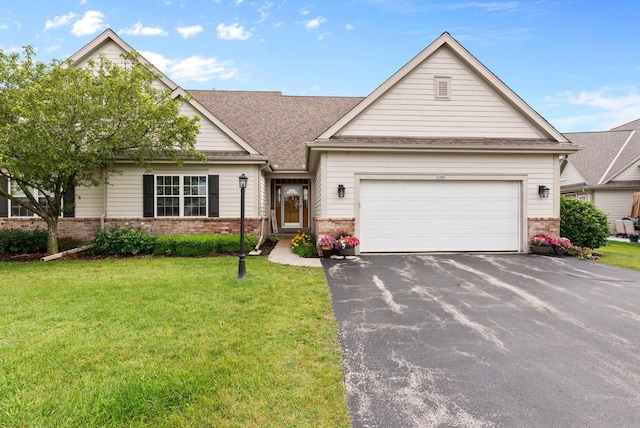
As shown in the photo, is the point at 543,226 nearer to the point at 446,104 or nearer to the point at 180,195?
the point at 446,104

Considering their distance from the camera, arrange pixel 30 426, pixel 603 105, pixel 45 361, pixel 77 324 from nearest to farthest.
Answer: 1. pixel 30 426
2. pixel 45 361
3. pixel 77 324
4. pixel 603 105

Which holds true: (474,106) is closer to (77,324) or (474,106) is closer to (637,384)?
(637,384)

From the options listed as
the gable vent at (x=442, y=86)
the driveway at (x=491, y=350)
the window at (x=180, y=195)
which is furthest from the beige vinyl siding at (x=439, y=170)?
the window at (x=180, y=195)

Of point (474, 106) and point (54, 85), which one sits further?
point (474, 106)

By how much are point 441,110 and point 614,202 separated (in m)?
14.2

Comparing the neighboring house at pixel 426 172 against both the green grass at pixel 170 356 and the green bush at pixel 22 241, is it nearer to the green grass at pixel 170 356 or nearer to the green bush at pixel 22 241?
the green bush at pixel 22 241

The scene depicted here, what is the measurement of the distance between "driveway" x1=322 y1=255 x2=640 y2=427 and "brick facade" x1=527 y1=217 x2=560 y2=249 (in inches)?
122

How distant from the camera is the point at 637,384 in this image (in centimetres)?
256

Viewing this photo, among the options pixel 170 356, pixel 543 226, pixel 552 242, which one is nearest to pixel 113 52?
pixel 170 356

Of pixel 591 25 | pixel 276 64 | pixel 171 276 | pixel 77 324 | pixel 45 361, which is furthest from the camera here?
pixel 276 64

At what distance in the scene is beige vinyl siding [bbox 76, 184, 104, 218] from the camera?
404 inches

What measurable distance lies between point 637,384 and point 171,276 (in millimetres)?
7134

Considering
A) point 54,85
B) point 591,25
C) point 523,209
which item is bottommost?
point 523,209

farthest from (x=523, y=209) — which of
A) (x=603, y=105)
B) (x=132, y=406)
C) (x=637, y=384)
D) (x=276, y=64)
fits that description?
(x=603, y=105)
